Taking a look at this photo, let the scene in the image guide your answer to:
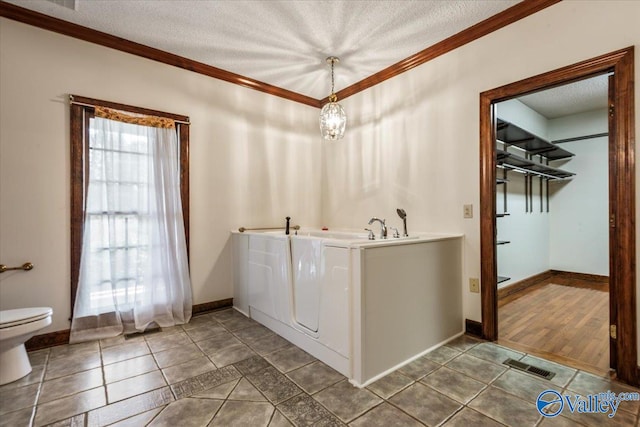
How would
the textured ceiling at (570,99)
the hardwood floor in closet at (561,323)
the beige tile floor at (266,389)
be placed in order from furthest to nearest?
the textured ceiling at (570,99), the hardwood floor in closet at (561,323), the beige tile floor at (266,389)

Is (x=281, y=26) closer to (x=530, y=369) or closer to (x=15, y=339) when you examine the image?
(x=15, y=339)

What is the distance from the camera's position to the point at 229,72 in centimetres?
333

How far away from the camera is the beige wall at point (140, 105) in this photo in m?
2.29

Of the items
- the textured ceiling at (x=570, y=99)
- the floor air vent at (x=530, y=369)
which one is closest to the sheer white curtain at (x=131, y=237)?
the floor air vent at (x=530, y=369)

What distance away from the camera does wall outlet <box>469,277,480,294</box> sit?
2529 mm

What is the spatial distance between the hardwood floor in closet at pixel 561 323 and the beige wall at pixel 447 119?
1.56ft

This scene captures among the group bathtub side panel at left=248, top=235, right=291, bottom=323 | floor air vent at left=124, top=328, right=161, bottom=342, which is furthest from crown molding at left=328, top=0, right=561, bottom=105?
floor air vent at left=124, top=328, right=161, bottom=342

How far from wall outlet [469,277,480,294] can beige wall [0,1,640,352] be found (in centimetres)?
5

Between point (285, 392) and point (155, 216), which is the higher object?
point (155, 216)

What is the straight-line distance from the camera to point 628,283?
182 cm

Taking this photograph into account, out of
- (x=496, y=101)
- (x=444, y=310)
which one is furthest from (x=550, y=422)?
(x=496, y=101)

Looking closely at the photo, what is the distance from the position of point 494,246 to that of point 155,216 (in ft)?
9.89

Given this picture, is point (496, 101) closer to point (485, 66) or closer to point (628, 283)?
point (485, 66)

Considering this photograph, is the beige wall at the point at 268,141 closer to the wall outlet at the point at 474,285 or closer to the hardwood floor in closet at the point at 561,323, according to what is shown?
the wall outlet at the point at 474,285
